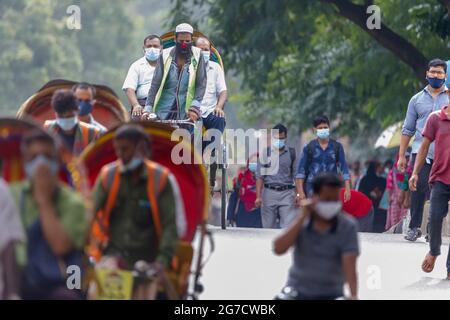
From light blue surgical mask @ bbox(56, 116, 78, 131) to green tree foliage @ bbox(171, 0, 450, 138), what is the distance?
13709mm

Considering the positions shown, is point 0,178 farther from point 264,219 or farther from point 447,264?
point 264,219

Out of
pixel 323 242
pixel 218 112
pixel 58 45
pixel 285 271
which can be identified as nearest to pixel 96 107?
pixel 285 271

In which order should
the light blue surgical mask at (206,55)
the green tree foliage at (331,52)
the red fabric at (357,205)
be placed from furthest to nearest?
the green tree foliage at (331,52)
the red fabric at (357,205)
the light blue surgical mask at (206,55)

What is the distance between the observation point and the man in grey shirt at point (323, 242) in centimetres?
1154

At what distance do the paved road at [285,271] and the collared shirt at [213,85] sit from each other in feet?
4.66

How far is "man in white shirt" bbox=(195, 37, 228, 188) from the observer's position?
20047mm

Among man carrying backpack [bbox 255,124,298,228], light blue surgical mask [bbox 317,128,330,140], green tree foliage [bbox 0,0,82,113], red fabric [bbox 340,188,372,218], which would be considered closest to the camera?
light blue surgical mask [bbox 317,128,330,140]

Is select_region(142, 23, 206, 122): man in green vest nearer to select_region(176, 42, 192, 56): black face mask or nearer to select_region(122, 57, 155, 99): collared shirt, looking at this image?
select_region(176, 42, 192, 56): black face mask

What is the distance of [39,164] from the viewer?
1098 centimetres

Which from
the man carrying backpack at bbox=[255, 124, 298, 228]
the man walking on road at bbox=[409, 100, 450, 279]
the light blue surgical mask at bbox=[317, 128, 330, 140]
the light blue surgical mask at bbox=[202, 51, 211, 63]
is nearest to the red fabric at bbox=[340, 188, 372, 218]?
the man carrying backpack at bbox=[255, 124, 298, 228]

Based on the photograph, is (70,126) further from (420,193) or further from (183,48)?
(420,193)

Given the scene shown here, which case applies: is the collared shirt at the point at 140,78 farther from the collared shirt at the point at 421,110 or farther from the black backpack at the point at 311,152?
the collared shirt at the point at 421,110

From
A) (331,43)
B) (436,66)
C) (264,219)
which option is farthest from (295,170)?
(331,43)

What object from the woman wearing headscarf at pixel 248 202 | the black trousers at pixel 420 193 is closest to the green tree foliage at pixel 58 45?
the woman wearing headscarf at pixel 248 202
